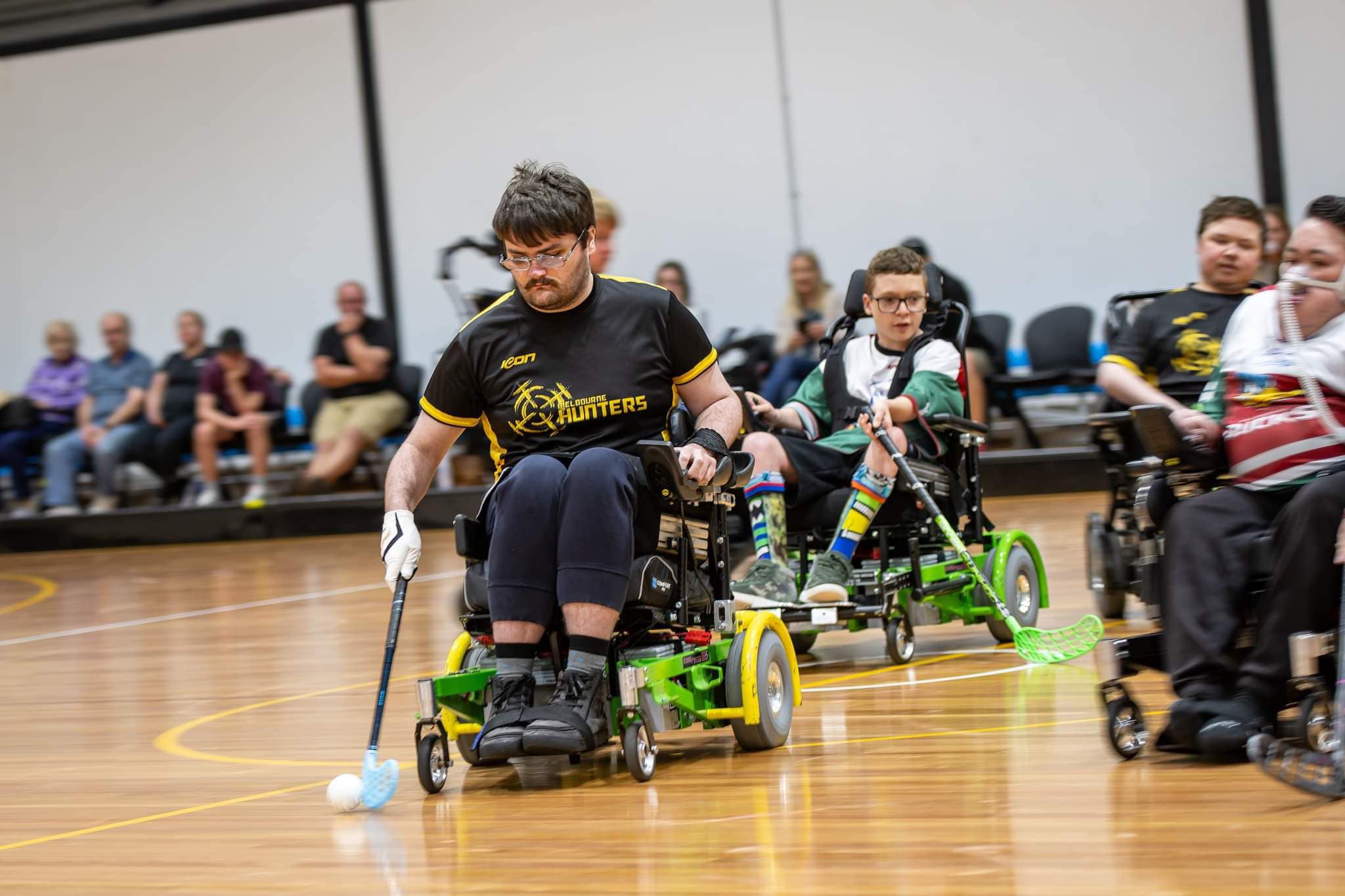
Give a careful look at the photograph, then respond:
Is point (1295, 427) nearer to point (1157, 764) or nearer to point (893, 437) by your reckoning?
point (1157, 764)

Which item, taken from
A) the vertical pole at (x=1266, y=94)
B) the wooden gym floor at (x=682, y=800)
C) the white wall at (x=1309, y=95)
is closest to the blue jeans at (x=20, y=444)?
the wooden gym floor at (x=682, y=800)

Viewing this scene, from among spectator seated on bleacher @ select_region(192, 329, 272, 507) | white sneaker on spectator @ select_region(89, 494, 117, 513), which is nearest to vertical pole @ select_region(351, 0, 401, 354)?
spectator seated on bleacher @ select_region(192, 329, 272, 507)

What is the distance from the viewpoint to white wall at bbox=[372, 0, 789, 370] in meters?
10.9

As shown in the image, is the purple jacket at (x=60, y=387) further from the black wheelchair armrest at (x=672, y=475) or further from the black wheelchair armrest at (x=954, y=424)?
the black wheelchair armrest at (x=672, y=475)

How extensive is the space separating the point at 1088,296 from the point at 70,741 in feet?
23.6

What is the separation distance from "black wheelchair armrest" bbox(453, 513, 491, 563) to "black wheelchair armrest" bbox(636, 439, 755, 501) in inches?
13.0

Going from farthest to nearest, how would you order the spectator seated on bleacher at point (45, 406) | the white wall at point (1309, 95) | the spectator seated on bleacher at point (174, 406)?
the spectator seated on bleacher at point (45, 406), the spectator seated on bleacher at point (174, 406), the white wall at point (1309, 95)

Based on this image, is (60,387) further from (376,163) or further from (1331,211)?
(1331,211)

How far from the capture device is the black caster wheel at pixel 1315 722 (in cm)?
264

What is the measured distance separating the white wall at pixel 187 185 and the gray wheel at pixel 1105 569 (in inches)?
311

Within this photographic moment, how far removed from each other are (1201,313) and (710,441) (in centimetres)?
172

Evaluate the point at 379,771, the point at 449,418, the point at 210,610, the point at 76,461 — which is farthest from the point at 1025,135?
the point at 379,771

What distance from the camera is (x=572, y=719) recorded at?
3057 millimetres

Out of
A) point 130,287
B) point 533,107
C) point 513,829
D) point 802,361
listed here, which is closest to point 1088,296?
point 802,361
